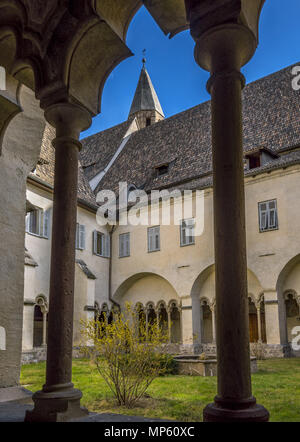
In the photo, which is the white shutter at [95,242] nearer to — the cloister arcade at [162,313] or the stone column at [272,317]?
the cloister arcade at [162,313]

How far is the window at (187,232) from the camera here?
741 inches

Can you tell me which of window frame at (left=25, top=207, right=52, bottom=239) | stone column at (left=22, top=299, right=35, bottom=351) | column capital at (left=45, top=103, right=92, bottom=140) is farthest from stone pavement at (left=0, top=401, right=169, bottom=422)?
window frame at (left=25, top=207, right=52, bottom=239)

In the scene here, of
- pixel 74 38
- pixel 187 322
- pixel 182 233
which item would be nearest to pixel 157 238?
pixel 182 233

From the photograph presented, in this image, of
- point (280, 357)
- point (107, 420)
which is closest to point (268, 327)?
point (280, 357)

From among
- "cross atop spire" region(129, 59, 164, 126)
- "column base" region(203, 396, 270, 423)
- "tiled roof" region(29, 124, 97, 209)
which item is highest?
"cross atop spire" region(129, 59, 164, 126)

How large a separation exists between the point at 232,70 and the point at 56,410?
114 inches

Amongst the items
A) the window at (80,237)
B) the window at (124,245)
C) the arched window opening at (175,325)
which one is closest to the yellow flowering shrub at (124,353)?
the window at (80,237)

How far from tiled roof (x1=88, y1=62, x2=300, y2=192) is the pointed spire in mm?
7588

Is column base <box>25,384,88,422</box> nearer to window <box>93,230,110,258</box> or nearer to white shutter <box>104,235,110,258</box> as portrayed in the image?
window <box>93,230,110,258</box>

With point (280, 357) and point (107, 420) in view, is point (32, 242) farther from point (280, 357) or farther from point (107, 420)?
point (107, 420)

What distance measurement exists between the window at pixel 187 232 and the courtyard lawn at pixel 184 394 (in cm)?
761

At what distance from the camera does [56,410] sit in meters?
3.35

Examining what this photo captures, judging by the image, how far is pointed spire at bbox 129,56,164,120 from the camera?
32656mm

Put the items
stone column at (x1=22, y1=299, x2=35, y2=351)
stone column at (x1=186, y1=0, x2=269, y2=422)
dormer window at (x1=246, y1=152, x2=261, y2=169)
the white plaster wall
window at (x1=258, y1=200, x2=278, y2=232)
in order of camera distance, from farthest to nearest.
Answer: dormer window at (x1=246, y1=152, x2=261, y2=169)
window at (x1=258, y1=200, x2=278, y2=232)
stone column at (x1=22, y1=299, x2=35, y2=351)
the white plaster wall
stone column at (x1=186, y1=0, x2=269, y2=422)
